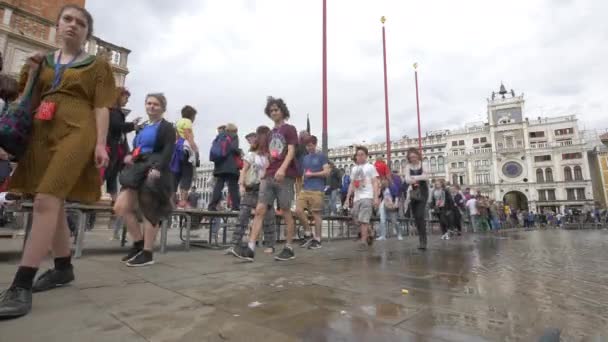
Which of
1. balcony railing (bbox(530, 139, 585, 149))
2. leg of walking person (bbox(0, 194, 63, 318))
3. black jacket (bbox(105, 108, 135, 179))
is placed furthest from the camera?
balcony railing (bbox(530, 139, 585, 149))

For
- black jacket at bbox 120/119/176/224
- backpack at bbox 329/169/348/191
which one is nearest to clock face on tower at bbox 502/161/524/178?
backpack at bbox 329/169/348/191

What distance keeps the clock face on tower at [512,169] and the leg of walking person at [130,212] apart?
6321 centimetres

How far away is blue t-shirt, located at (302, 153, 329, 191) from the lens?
17.9 ft

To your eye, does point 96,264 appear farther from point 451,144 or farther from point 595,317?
point 451,144

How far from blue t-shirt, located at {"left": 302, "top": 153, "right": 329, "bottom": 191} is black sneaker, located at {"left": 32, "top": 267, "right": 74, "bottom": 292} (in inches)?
144

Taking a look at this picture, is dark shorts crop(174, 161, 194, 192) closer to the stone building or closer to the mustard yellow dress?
the mustard yellow dress

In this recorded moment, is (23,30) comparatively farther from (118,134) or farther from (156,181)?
(156,181)

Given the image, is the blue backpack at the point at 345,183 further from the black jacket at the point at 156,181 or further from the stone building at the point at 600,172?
the stone building at the point at 600,172

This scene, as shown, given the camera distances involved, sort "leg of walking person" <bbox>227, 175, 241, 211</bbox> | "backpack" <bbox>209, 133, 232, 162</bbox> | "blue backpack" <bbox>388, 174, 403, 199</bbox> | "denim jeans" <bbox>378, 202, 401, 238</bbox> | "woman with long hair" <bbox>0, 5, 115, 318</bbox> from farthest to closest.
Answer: "blue backpack" <bbox>388, 174, 403, 199</bbox> < "denim jeans" <bbox>378, 202, 401, 238</bbox> < "leg of walking person" <bbox>227, 175, 241, 211</bbox> < "backpack" <bbox>209, 133, 232, 162</bbox> < "woman with long hair" <bbox>0, 5, 115, 318</bbox>

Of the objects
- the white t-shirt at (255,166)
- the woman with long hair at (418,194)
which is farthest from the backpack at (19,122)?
the woman with long hair at (418,194)

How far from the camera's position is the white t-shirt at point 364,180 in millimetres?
5848

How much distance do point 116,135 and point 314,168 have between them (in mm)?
3216

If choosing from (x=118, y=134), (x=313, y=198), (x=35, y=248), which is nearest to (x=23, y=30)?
(x=118, y=134)

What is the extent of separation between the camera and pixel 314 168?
232 inches
